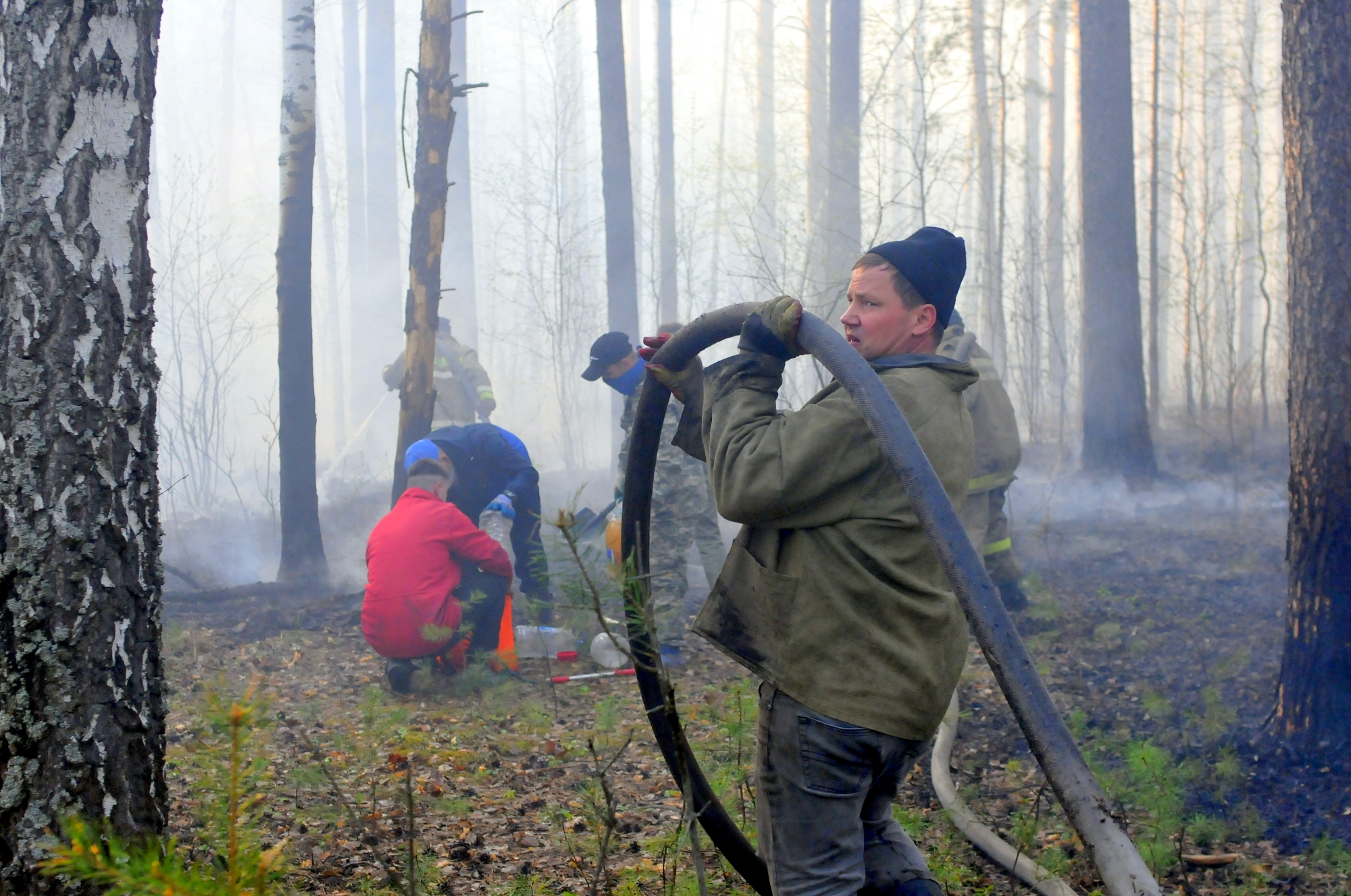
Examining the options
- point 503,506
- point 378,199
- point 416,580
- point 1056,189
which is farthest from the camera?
point 378,199

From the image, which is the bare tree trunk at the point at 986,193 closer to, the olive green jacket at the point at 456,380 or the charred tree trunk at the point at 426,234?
the olive green jacket at the point at 456,380

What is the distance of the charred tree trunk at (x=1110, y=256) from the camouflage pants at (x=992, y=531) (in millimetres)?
5722

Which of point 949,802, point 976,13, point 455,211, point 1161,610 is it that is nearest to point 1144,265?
point 976,13

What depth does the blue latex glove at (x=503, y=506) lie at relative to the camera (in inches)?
Result: 261

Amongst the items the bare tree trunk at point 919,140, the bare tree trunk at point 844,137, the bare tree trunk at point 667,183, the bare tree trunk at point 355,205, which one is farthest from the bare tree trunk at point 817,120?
the bare tree trunk at point 355,205

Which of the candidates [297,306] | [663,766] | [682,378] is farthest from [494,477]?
[682,378]

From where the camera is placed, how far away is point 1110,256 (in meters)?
12.4

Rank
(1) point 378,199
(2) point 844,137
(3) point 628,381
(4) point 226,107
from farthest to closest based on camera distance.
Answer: (4) point 226,107
(1) point 378,199
(2) point 844,137
(3) point 628,381

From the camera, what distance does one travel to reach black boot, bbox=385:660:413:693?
19.7 ft

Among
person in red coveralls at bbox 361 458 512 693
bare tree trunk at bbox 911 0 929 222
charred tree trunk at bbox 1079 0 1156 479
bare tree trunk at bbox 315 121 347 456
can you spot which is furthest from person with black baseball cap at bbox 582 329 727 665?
bare tree trunk at bbox 315 121 347 456

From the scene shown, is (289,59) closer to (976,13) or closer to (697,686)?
(697,686)

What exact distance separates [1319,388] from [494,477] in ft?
16.7

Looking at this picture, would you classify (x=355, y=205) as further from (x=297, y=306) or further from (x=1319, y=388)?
(x=1319, y=388)

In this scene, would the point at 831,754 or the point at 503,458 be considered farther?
the point at 503,458
